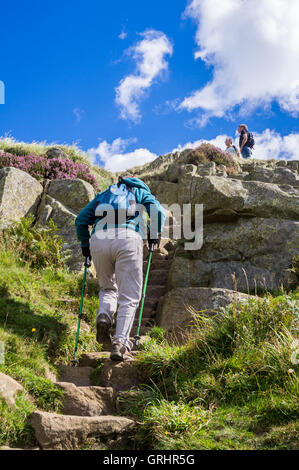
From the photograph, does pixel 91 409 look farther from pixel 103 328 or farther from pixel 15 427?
pixel 103 328

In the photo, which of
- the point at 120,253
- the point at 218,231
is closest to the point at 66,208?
the point at 218,231

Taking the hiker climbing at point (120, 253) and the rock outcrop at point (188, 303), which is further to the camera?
the rock outcrop at point (188, 303)

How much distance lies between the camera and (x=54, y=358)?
5582mm

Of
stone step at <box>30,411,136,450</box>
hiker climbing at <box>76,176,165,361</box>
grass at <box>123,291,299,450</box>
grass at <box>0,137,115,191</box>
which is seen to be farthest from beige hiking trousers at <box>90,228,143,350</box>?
grass at <box>0,137,115,191</box>

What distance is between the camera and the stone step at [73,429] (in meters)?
3.77

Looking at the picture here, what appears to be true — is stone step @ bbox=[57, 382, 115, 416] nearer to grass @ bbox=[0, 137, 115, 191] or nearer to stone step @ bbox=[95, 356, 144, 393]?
stone step @ bbox=[95, 356, 144, 393]

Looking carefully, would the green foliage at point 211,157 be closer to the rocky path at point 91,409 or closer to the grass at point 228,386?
the grass at point 228,386

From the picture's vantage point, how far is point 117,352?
5.10 meters

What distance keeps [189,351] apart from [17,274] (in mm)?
3595

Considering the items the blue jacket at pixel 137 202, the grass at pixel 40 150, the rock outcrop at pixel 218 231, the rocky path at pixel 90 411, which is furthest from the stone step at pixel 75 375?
the grass at pixel 40 150

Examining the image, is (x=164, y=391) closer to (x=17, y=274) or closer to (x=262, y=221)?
(x=17, y=274)

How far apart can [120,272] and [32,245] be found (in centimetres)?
384

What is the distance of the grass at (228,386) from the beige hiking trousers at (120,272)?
58 cm
